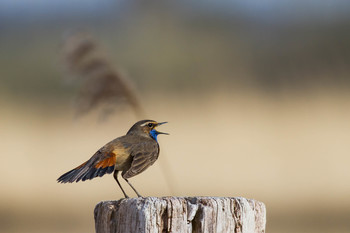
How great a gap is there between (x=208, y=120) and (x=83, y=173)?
937cm

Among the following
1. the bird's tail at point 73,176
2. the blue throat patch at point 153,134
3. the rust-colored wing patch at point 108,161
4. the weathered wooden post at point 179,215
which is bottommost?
the weathered wooden post at point 179,215

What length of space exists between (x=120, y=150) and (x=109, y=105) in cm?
41

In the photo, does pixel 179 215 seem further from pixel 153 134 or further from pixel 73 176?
pixel 153 134

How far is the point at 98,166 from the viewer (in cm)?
467

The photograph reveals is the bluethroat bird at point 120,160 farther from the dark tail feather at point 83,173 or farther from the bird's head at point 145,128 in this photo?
the bird's head at point 145,128

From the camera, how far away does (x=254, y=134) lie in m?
13.0

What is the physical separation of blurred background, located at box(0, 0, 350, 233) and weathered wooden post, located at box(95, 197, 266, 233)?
1632 millimetres

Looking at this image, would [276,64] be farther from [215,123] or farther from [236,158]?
[236,158]

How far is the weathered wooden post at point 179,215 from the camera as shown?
335 cm

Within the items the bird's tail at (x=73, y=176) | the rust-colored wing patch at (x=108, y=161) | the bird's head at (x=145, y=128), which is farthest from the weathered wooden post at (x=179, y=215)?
the bird's head at (x=145, y=128)

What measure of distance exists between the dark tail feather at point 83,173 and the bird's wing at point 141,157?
0.14 meters

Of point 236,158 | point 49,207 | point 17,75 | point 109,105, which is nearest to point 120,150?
point 109,105

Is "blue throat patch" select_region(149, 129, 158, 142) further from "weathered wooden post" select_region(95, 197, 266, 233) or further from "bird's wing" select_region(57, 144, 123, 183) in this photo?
"weathered wooden post" select_region(95, 197, 266, 233)

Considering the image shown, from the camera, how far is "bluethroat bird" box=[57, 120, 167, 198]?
15.0 ft
